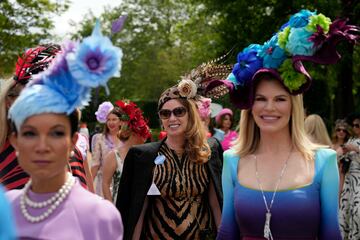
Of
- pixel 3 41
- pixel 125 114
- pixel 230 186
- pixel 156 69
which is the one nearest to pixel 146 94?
pixel 156 69

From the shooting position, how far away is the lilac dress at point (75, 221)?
2.73 m

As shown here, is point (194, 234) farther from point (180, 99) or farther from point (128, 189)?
point (180, 99)

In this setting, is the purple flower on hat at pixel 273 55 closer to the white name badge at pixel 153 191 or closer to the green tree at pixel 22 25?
the white name badge at pixel 153 191

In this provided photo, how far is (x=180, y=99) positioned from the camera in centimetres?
549

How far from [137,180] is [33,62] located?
5.06ft

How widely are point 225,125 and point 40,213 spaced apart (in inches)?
385

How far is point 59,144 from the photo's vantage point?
2.77m

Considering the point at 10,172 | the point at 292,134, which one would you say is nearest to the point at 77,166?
the point at 10,172

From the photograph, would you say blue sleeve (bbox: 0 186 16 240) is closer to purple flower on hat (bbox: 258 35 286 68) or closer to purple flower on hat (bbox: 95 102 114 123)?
purple flower on hat (bbox: 258 35 286 68)

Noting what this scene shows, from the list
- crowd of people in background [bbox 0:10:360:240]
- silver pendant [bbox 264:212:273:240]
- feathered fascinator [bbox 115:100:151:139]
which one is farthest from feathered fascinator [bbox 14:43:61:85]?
feathered fascinator [bbox 115:100:151:139]

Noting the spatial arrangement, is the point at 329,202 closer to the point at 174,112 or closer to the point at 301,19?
the point at 301,19

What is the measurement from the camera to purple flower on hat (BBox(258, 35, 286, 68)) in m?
4.17

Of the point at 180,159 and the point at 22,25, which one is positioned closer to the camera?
the point at 180,159

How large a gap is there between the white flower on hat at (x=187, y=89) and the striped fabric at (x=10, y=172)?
1.81 meters
